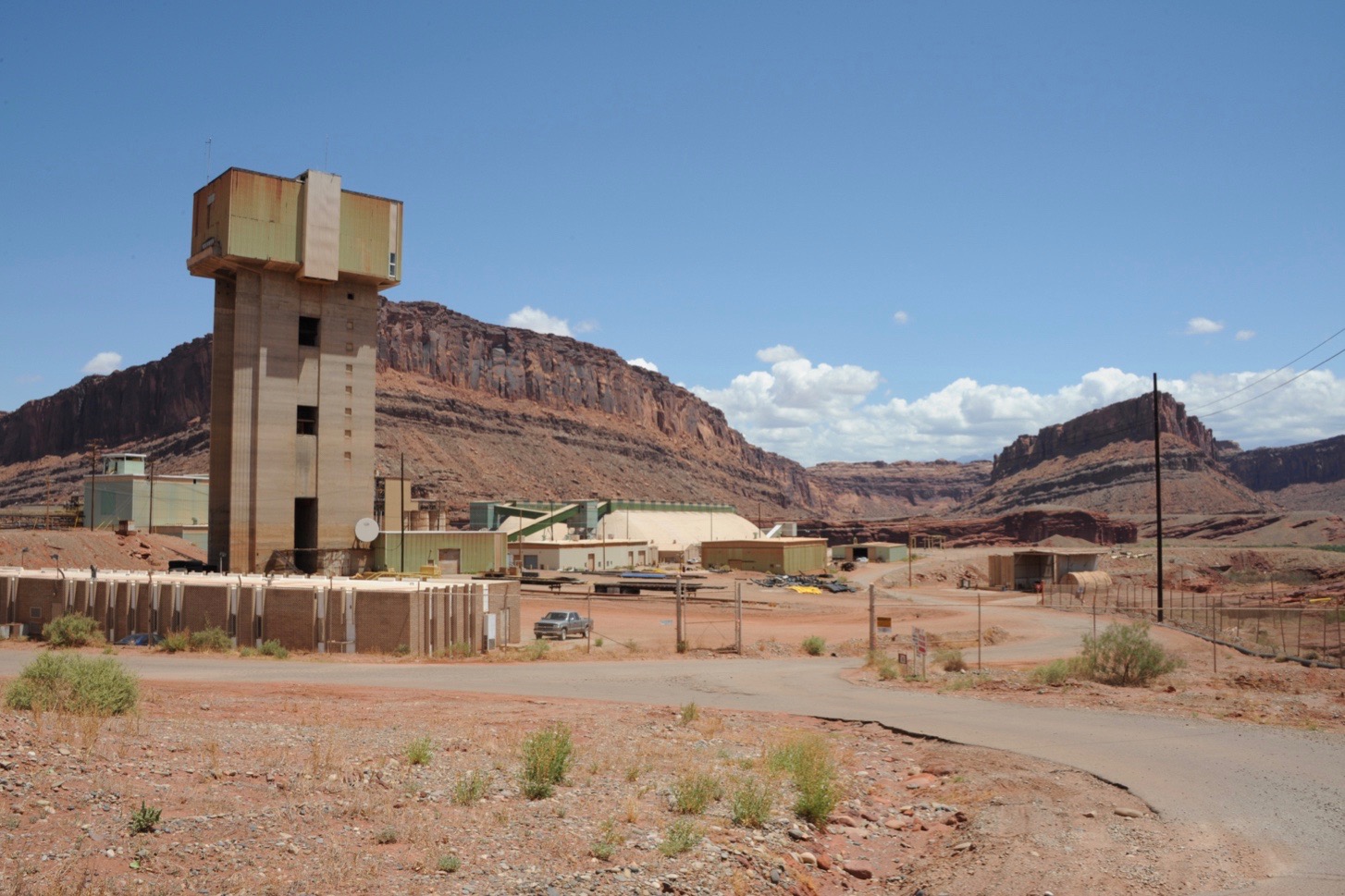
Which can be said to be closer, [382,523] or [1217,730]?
[1217,730]

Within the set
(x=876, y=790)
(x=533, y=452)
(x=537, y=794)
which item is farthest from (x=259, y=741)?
(x=533, y=452)

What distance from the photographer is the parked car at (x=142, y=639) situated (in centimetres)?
3344

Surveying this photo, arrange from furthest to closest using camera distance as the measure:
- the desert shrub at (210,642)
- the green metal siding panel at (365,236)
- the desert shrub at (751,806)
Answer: the green metal siding panel at (365,236)
the desert shrub at (210,642)
the desert shrub at (751,806)

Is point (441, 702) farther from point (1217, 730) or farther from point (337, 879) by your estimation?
point (1217, 730)

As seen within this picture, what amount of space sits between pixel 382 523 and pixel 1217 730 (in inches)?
2370

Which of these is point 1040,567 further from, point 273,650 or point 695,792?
point 695,792

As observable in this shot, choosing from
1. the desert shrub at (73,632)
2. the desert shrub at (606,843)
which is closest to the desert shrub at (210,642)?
the desert shrub at (73,632)

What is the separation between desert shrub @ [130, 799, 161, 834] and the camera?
9273mm

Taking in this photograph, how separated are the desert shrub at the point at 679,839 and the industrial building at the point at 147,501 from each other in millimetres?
76780

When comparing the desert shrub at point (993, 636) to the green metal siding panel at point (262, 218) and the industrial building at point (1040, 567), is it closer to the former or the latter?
the industrial building at point (1040, 567)

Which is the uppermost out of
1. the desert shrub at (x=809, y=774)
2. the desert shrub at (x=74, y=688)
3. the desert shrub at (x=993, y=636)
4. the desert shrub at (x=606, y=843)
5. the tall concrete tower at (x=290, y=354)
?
the tall concrete tower at (x=290, y=354)

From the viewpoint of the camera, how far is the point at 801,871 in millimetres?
11047

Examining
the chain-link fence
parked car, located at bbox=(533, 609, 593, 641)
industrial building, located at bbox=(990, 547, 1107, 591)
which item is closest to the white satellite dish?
parked car, located at bbox=(533, 609, 593, 641)

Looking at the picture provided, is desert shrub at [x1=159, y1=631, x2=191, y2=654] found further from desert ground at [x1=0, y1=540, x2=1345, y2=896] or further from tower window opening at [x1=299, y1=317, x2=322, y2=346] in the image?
tower window opening at [x1=299, y1=317, x2=322, y2=346]
